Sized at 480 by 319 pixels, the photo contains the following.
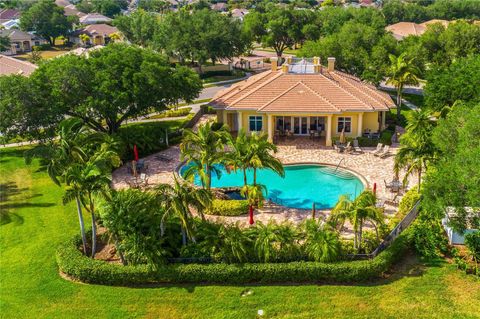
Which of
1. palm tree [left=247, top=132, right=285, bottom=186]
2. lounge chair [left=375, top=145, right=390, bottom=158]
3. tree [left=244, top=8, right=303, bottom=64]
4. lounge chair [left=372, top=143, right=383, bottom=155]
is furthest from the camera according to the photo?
tree [left=244, top=8, right=303, bottom=64]

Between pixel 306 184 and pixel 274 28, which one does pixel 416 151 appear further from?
pixel 274 28

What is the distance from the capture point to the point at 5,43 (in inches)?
3760

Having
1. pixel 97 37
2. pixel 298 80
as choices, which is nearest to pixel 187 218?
pixel 298 80

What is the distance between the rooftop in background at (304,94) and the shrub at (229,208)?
12.7 metres

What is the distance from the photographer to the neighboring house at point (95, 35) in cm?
10706

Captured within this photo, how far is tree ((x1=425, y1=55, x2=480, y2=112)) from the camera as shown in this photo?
124ft

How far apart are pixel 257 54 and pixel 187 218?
240ft

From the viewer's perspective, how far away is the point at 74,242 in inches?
966

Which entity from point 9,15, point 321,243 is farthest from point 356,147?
point 9,15

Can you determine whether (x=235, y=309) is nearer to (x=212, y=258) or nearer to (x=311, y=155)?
(x=212, y=258)

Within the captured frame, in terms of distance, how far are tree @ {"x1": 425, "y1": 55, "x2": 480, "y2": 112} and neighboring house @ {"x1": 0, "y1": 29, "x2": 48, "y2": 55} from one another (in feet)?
289

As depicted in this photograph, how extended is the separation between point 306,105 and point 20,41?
275 ft

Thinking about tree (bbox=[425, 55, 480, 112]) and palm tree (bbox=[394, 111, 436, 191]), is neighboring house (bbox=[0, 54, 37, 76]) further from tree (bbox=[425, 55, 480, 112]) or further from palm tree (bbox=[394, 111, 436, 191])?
palm tree (bbox=[394, 111, 436, 191])

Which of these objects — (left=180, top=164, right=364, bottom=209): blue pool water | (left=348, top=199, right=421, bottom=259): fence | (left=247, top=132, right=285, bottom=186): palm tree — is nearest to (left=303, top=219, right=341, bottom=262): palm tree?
(left=348, top=199, right=421, bottom=259): fence
